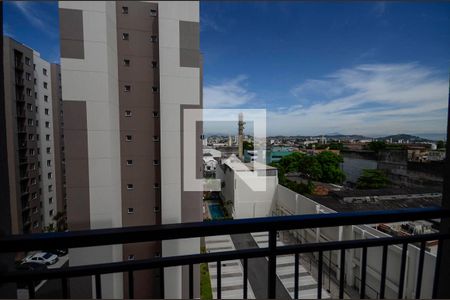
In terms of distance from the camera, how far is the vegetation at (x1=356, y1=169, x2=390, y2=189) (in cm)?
204

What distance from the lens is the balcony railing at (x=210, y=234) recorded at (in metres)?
0.72

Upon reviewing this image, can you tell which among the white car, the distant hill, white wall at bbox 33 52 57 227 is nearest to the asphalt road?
the white car

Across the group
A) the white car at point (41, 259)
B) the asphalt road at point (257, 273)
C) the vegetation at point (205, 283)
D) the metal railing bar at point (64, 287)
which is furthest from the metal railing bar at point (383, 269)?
the white car at point (41, 259)

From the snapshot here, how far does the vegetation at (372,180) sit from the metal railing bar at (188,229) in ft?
3.72

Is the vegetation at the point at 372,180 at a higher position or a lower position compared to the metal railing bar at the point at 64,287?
higher

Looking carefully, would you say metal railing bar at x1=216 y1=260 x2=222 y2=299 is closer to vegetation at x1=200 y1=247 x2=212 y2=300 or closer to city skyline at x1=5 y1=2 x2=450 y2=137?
vegetation at x1=200 y1=247 x2=212 y2=300

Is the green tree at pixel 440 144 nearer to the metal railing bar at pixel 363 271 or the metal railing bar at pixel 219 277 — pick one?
the metal railing bar at pixel 363 271

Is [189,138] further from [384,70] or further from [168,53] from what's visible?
[384,70]

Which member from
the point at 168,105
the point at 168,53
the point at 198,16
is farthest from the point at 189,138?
the point at 198,16

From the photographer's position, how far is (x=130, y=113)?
1.86 meters

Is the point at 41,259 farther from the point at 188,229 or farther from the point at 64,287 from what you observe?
the point at 188,229

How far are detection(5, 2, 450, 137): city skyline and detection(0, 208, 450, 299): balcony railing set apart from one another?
3.60 feet

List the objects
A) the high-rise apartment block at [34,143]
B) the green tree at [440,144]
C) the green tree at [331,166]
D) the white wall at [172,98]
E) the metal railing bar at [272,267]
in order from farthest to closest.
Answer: the green tree at [331,166]
the white wall at [172,98]
the high-rise apartment block at [34,143]
the green tree at [440,144]
the metal railing bar at [272,267]

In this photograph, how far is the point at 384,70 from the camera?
2.32 meters
